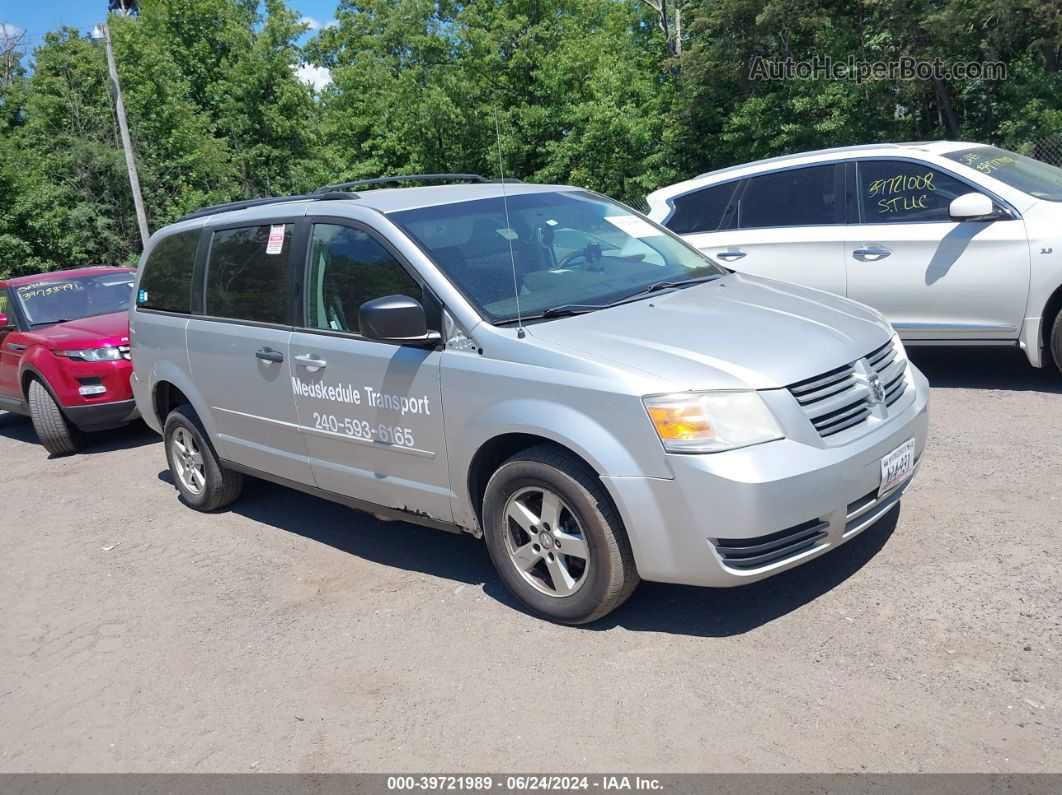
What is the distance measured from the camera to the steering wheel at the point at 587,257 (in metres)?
4.70

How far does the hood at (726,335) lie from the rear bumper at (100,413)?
5.65 m

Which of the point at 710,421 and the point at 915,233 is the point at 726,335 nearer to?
the point at 710,421

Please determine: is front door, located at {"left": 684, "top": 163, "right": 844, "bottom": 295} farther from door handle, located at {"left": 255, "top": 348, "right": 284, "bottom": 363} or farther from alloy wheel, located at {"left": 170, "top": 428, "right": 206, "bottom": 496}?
alloy wheel, located at {"left": 170, "top": 428, "right": 206, "bottom": 496}

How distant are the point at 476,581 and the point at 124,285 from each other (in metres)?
6.85

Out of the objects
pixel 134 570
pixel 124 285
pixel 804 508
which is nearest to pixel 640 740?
pixel 804 508

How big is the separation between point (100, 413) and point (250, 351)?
384 centimetres

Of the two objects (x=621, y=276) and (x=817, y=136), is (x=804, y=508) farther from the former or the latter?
(x=817, y=136)

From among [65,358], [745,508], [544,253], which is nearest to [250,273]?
[544,253]

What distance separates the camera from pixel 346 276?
4.82 meters

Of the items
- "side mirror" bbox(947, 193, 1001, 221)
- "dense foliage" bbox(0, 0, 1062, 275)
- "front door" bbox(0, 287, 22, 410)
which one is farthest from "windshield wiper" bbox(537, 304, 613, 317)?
"dense foliage" bbox(0, 0, 1062, 275)

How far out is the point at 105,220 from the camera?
104ft

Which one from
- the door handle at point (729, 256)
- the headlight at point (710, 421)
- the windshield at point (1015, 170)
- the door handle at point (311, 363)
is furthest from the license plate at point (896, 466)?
the door handle at point (729, 256)

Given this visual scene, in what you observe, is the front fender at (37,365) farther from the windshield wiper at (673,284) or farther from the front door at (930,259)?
the front door at (930,259)

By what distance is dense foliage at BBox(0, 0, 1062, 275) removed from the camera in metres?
20.3
